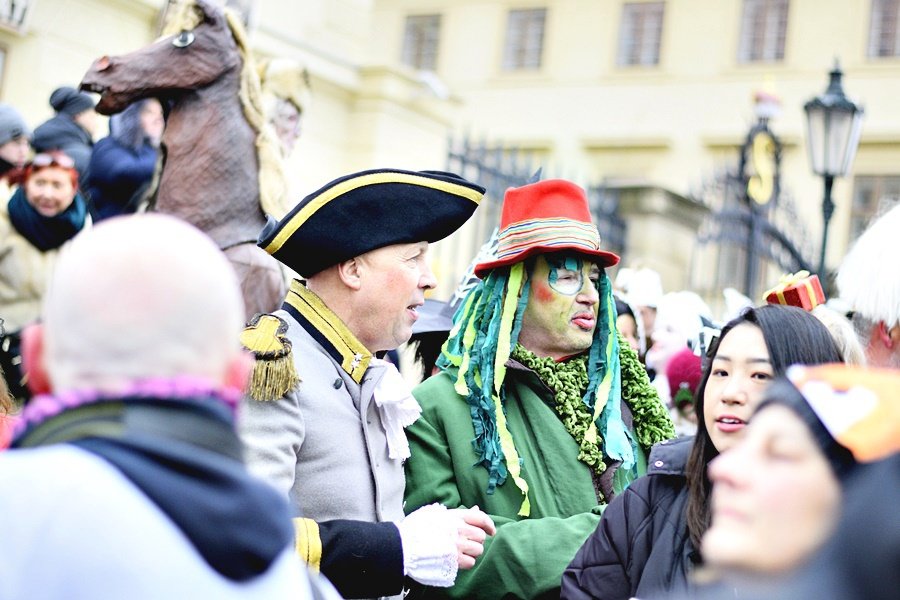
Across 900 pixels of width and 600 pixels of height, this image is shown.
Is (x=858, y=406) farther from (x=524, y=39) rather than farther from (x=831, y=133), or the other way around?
(x=524, y=39)

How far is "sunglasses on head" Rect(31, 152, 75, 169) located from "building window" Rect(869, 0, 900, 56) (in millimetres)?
21796

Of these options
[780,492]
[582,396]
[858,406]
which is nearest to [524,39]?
[582,396]

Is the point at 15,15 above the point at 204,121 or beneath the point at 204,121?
above

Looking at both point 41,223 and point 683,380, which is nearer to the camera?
point 683,380

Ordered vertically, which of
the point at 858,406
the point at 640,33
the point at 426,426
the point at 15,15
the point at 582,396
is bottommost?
the point at 426,426

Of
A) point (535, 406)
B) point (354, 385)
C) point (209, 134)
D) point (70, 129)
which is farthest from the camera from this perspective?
point (70, 129)

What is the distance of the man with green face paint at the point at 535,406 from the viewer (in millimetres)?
3811

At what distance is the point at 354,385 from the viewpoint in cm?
358

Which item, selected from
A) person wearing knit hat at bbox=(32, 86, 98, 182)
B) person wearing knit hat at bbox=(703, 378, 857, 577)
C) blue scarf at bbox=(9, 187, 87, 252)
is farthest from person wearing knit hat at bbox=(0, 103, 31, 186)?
person wearing knit hat at bbox=(703, 378, 857, 577)

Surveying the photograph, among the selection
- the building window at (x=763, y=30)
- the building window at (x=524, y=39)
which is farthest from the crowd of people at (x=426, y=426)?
the building window at (x=524, y=39)


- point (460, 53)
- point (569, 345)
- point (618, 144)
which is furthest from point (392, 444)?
point (460, 53)

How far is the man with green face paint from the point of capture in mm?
3811

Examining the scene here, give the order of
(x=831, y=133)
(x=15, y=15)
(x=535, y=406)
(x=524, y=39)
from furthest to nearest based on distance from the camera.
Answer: (x=524, y=39), (x=15, y=15), (x=831, y=133), (x=535, y=406)

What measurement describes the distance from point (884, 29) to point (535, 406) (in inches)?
954
